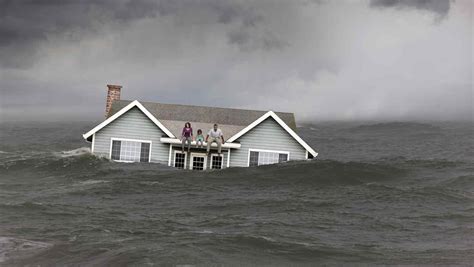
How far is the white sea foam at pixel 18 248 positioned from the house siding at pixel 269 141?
21.9 metres

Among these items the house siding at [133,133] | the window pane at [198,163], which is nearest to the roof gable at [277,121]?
the window pane at [198,163]

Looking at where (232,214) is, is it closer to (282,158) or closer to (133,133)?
(282,158)

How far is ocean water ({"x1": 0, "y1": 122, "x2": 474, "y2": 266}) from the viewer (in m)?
22.1

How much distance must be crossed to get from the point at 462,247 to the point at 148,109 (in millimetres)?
25991

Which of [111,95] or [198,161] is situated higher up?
[111,95]

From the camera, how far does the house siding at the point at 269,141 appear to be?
43875mm

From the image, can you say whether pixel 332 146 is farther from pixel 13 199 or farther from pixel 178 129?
pixel 13 199

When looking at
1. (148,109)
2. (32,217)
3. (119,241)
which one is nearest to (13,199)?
(32,217)

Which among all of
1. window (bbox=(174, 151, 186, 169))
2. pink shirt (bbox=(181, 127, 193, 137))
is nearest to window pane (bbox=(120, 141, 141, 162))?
window (bbox=(174, 151, 186, 169))

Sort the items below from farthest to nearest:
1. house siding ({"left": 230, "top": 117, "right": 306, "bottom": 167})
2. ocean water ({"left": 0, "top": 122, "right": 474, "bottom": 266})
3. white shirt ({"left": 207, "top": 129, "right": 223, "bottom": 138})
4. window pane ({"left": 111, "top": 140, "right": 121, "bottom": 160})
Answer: house siding ({"left": 230, "top": 117, "right": 306, "bottom": 167}) → window pane ({"left": 111, "top": 140, "right": 121, "bottom": 160}) → white shirt ({"left": 207, "top": 129, "right": 223, "bottom": 138}) → ocean water ({"left": 0, "top": 122, "right": 474, "bottom": 266})

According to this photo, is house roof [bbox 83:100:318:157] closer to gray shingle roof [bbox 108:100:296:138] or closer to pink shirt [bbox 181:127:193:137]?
gray shingle roof [bbox 108:100:296:138]

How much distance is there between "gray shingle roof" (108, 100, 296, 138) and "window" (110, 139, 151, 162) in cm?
224

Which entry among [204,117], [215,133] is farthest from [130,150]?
[204,117]

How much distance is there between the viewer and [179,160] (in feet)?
144
